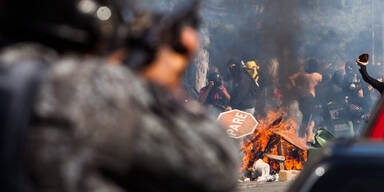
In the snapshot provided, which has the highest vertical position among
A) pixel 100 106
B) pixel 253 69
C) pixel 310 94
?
pixel 253 69

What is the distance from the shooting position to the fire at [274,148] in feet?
46.7

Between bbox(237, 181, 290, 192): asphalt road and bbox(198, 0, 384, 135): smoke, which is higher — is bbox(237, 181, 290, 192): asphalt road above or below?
below

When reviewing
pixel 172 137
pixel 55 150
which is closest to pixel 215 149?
pixel 172 137

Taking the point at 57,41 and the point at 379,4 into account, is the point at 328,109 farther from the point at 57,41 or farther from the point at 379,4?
the point at 57,41

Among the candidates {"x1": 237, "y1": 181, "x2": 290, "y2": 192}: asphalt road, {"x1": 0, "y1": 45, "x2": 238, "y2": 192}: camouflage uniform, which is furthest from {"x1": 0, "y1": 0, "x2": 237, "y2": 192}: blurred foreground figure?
{"x1": 237, "y1": 181, "x2": 290, "y2": 192}: asphalt road

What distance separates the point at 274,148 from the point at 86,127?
1432cm

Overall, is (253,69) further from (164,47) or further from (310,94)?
(164,47)

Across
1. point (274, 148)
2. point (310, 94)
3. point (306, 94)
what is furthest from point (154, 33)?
point (310, 94)

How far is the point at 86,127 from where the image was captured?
3.25 ft

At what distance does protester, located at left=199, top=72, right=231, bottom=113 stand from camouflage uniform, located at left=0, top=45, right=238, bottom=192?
1664 centimetres

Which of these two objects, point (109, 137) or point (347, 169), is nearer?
point (109, 137)

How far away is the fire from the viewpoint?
14.2m

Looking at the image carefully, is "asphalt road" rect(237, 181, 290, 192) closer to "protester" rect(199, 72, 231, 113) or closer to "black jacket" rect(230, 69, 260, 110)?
"protester" rect(199, 72, 231, 113)

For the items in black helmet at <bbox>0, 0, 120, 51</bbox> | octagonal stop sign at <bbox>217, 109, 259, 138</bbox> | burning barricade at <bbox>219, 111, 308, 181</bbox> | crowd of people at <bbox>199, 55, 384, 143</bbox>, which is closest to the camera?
black helmet at <bbox>0, 0, 120, 51</bbox>
